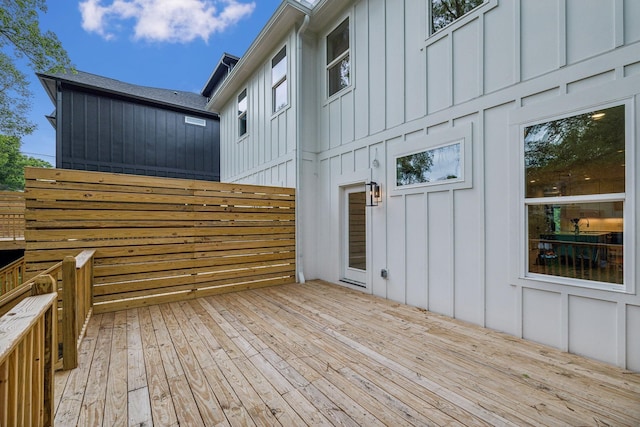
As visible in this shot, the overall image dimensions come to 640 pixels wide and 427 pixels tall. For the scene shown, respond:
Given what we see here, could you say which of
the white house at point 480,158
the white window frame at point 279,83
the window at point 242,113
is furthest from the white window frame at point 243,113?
the white house at point 480,158

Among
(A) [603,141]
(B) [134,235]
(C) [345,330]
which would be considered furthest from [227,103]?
(A) [603,141]

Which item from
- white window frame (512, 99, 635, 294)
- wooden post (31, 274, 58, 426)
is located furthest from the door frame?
wooden post (31, 274, 58, 426)

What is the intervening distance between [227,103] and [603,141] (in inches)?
376

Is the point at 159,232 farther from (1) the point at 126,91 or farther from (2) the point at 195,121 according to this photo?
(1) the point at 126,91

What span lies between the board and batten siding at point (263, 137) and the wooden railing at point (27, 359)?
14.2ft

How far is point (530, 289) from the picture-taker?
9.21 feet

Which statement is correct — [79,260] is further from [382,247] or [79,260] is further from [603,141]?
[603,141]

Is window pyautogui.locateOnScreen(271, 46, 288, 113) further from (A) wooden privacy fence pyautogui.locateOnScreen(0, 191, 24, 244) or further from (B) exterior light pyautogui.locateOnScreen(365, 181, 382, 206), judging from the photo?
(A) wooden privacy fence pyautogui.locateOnScreen(0, 191, 24, 244)

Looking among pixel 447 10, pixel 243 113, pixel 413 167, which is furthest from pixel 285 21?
pixel 413 167

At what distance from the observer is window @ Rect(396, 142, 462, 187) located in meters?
3.48

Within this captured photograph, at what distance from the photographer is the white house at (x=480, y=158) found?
7.77ft

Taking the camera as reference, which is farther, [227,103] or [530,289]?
[227,103]

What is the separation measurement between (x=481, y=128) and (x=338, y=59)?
3.27 meters

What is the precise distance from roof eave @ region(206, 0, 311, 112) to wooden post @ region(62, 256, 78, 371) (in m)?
5.35
